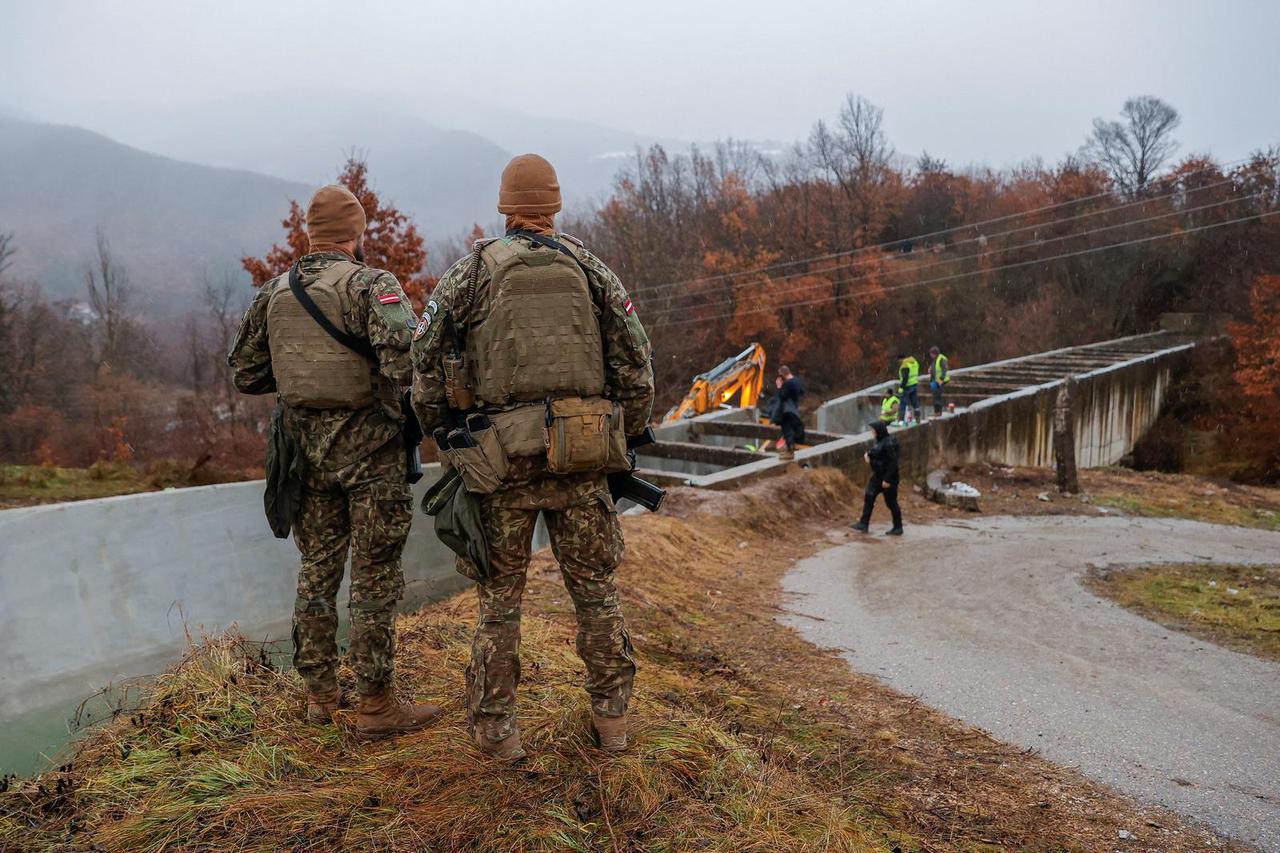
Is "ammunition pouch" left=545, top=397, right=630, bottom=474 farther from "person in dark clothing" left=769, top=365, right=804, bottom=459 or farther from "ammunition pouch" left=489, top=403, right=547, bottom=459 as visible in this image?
"person in dark clothing" left=769, top=365, right=804, bottom=459

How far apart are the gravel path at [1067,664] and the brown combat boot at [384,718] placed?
10.3ft

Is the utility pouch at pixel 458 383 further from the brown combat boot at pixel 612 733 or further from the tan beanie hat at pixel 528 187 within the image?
the brown combat boot at pixel 612 733

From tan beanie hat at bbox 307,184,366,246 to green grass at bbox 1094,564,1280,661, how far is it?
21.2 ft

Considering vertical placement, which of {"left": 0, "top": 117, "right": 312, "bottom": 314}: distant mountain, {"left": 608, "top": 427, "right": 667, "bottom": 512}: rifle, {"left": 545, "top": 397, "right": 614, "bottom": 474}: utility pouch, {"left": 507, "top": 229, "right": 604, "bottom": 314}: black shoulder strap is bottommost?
{"left": 608, "top": 427, "right": 667, "bottom": 512}: rifle

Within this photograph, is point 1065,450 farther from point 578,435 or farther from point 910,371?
point 578,435

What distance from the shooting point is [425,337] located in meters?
3.27

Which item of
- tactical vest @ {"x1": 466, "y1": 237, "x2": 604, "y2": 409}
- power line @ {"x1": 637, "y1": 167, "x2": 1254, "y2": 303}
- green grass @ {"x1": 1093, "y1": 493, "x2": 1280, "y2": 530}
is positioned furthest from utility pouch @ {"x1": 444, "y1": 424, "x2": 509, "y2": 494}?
power line @ {"x1": 637, "y1": 167, "x2": 1254, "y2": 303}

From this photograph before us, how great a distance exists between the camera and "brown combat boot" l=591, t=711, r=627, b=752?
337 centimetres

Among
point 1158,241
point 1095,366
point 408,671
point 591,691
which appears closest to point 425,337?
point 591,691

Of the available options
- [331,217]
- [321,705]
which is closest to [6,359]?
[331,217]

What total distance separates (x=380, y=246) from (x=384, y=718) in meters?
22.0

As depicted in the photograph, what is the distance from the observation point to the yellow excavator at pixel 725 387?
72.1ft

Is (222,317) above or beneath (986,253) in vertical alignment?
beneath

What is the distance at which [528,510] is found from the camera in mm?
3314
